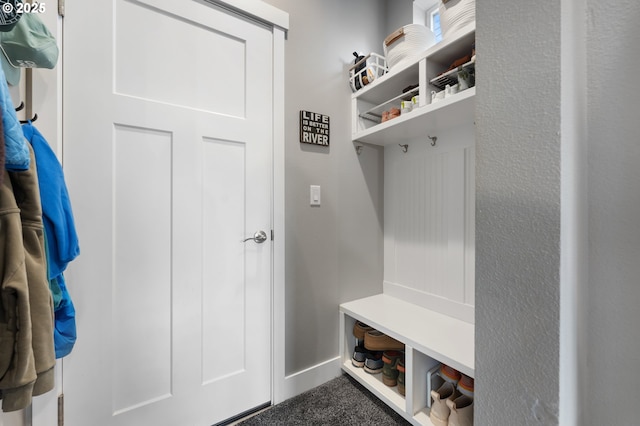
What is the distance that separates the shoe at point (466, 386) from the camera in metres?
1.17

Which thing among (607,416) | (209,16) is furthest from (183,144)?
(607,416)

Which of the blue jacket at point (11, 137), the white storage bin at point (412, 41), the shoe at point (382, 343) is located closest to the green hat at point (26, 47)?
the blue jacket at point (11, 137)

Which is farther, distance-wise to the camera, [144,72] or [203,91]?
[203,91]

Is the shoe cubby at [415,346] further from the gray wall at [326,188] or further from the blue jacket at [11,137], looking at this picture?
the blue jacket at [11,137]

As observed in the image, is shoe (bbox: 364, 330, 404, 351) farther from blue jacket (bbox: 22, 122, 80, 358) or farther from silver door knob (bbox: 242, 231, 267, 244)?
blue jacket (bbox: 22, 122, 80, 358)

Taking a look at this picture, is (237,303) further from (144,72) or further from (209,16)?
(209,16)

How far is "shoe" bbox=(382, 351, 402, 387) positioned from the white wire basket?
1596mm

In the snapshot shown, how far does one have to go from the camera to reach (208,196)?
1.30m

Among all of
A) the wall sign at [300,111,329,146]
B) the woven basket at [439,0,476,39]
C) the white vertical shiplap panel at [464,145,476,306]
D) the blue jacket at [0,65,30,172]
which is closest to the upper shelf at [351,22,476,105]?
the woven basket at [439,0,476,39]

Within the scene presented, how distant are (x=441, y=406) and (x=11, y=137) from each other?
169cm

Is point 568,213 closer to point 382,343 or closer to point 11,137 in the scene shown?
point 11,137

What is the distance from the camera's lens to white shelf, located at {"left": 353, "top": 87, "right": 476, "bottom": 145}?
46.3 inches

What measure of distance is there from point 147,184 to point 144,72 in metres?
0.47

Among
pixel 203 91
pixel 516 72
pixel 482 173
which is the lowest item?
pixel 482 173
